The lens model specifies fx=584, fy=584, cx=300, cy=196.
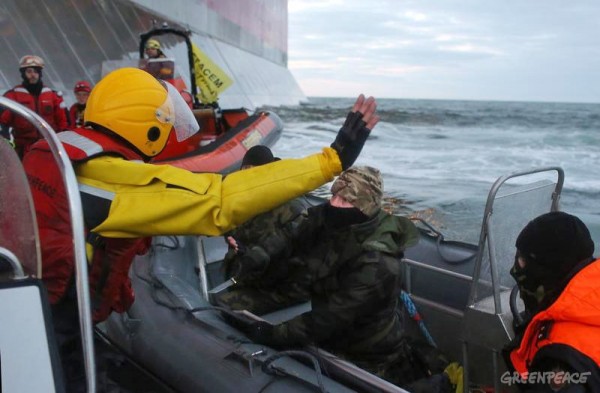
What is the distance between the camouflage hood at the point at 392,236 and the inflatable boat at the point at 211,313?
27cm

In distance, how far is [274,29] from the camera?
35.1 metres

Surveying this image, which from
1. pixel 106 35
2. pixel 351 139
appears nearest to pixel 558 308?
pixel 351 139

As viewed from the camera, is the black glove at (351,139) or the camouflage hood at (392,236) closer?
the black glove at (351,139)

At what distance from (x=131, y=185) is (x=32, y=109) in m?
4.66

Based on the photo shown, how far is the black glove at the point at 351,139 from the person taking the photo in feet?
5.10

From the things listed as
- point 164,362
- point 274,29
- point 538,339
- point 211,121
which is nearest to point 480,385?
point 538,339

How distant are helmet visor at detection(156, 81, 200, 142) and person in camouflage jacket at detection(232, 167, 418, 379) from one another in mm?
639

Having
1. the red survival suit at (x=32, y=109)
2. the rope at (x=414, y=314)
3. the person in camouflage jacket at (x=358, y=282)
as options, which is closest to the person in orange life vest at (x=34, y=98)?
the red survival suit at (x=32, y=109)

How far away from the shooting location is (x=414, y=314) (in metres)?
3.06

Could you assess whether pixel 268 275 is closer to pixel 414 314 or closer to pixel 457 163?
pixel 414 314

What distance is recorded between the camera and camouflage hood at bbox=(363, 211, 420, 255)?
218 centimetres

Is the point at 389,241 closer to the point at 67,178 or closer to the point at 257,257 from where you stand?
the point at 257,257

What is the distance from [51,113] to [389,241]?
4.64 m

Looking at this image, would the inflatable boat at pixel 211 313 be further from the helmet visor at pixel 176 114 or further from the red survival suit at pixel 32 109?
the red survival suit at pixel 32 109
